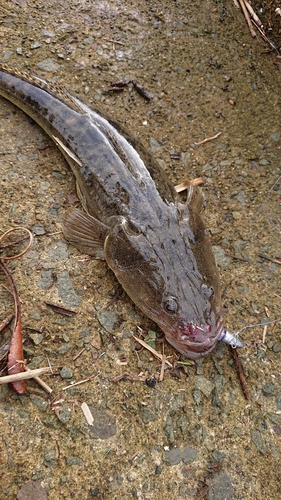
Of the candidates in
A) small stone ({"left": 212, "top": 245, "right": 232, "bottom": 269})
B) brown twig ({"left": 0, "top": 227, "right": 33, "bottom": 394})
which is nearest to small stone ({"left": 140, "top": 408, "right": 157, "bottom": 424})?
brown twig ({"left": 0, "top": 227, "right": 33, "bottom": 394})

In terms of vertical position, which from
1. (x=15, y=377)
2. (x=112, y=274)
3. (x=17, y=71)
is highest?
(x=17, y=71)

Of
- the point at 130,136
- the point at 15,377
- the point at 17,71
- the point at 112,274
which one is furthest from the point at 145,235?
the point at 17,71

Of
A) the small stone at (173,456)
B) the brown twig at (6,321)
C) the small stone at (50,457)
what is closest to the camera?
the small stone at (50,457)

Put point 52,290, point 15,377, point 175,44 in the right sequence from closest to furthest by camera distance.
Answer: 1. point 15,377
2. point 52,290
3. point 175,44

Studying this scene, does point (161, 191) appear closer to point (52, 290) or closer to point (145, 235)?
point (145, 235)

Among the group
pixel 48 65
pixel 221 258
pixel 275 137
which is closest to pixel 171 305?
pixel 221 258

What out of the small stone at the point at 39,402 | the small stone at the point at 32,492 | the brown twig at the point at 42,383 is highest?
the brown twig at the point at 42,383

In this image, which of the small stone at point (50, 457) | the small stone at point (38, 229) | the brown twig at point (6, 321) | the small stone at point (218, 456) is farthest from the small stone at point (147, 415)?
the small stone at point (38, 229)

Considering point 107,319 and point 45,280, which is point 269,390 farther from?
point 45,280

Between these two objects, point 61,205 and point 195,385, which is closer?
point 195,385

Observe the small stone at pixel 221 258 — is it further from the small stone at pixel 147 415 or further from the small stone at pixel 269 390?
the small stone at pixel 147 415
